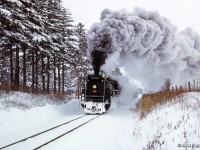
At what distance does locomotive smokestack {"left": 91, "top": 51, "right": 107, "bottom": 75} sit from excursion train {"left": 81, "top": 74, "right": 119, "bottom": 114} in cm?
Result: 152

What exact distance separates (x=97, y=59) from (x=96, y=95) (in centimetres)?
415

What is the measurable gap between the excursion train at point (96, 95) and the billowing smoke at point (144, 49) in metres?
2.17

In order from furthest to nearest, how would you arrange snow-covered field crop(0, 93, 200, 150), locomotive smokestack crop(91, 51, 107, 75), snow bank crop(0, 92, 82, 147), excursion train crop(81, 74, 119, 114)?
1. locomotive smokestack crop(91, 51, 107, 75)
2. excursion train crop(81, 74, 119, 114)
3. snow bank crop(0, 92, 82, 147)
4. snow-covered field crop(0, 93, 200, 150)

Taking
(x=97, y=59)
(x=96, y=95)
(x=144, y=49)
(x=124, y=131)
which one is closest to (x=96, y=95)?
(x=96, y=95)

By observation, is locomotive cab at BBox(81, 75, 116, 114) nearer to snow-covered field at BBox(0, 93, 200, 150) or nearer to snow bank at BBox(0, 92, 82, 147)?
snow bank at BBox(0, 92, 82, 147)

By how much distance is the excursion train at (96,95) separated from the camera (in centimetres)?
2292

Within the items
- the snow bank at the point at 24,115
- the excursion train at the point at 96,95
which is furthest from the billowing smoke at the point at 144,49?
the snow bank at the point at 24,115

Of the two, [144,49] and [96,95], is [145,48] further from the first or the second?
[96,95]

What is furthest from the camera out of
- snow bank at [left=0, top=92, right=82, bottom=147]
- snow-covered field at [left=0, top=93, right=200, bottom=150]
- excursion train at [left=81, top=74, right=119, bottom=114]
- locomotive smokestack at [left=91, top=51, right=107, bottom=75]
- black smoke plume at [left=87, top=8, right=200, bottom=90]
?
black smoke plume at [left=87, top=8, right=200, bottom=90]

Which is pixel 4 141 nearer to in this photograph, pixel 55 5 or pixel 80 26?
pixel 55 5

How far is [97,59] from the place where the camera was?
86.7ft

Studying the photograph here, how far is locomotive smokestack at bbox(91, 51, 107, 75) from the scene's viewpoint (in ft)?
83.7

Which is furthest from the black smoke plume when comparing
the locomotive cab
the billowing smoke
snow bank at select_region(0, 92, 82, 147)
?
snow bank at select_region(0, 92, 82, 147)

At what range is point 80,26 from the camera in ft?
161
